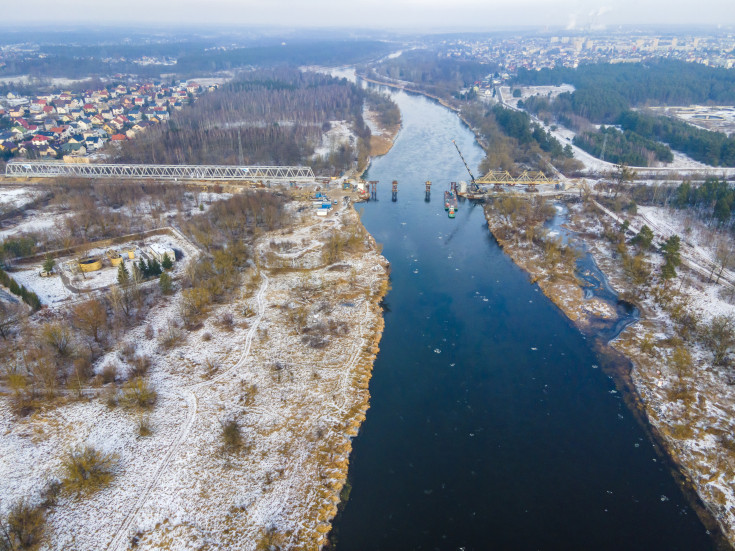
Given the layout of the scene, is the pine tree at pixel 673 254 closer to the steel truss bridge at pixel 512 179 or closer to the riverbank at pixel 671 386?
the riverbank at pixel 671 386

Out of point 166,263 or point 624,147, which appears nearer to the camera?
point 166,263

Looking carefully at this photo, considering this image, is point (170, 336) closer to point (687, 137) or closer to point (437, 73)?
point (687, 137)

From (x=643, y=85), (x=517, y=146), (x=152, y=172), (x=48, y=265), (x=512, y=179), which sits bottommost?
(x=48, y=265)

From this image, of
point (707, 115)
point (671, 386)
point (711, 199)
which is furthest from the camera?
point (707, 115)

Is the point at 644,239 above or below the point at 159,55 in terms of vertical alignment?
below

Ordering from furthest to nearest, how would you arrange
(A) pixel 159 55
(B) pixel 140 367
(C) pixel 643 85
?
1. (A) pixel 159 55
2. (C) pixel 643 85
3. (B) pixel 140 367

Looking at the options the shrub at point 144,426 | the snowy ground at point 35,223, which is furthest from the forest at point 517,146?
the shrub at point 144,426

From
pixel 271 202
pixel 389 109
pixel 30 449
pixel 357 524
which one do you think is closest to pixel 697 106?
pixel 389 109

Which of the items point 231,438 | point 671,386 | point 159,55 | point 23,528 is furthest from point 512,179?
point 159,55
